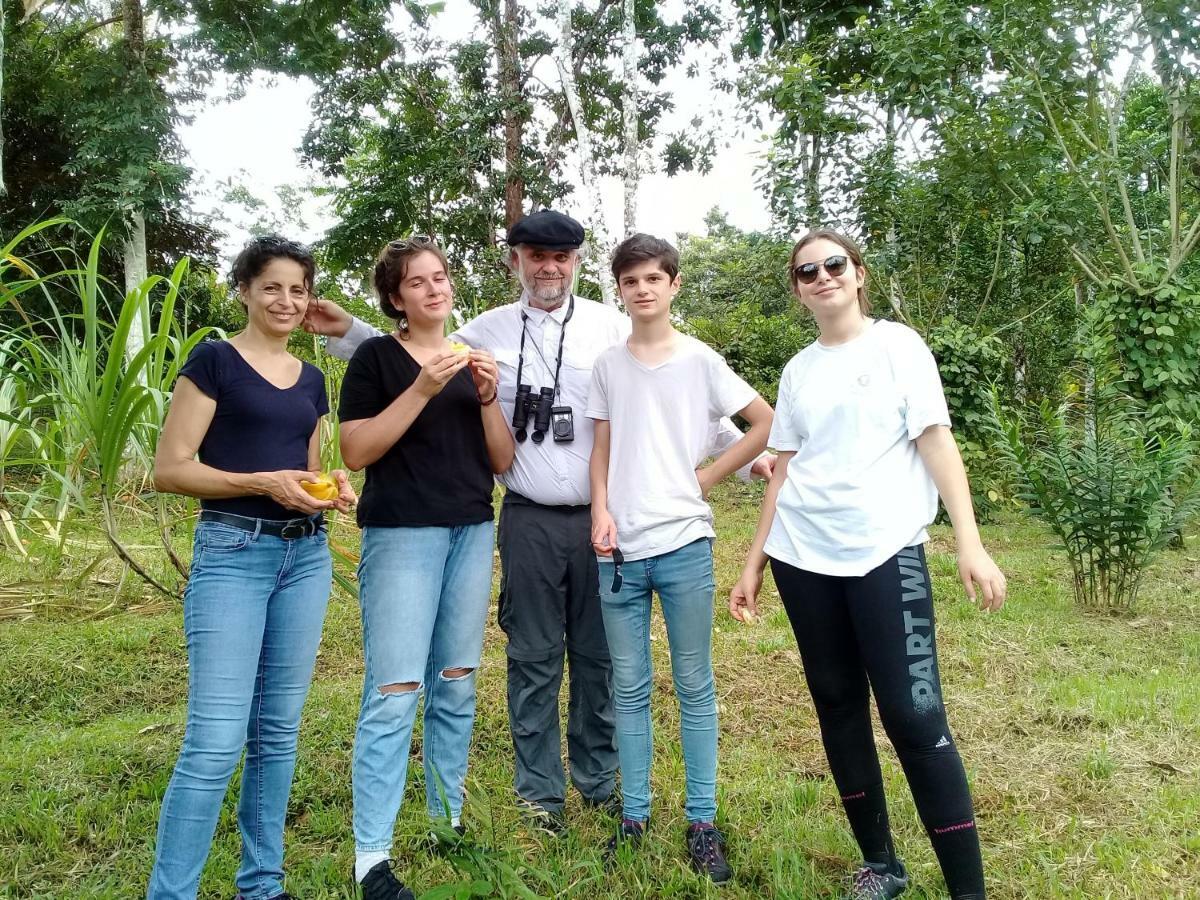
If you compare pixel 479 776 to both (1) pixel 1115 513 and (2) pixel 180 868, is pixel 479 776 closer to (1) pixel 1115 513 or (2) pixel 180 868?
(2) pixel 180 868

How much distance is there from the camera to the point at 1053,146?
318 inches

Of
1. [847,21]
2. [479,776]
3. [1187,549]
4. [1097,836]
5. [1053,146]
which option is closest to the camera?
[1097,836]

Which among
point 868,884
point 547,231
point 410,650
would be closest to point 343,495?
point 410,650

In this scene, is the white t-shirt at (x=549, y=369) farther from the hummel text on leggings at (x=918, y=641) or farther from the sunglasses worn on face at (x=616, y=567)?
the hummel text on leggings at (x=918, y=641)

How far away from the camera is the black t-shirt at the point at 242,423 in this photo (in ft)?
6.65

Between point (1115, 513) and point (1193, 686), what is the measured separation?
5.15 feet

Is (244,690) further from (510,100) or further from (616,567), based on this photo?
(510,100)

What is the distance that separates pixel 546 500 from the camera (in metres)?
2.62

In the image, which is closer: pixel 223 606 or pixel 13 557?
pixel 223 606

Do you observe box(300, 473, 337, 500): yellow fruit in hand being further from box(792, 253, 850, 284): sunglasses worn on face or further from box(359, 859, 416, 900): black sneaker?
box(792, 253, 850, 284): sunglasses worn on face

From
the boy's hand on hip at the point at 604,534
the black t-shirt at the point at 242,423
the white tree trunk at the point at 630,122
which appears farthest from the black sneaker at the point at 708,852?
the white tree trunk at the point at 630,122

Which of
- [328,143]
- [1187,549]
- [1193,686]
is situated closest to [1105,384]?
[1187,549]

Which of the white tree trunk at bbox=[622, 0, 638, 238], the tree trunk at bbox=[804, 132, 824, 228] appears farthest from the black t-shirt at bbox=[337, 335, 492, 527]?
the white tree trunk at bbox=[622, 0, 638, 238]

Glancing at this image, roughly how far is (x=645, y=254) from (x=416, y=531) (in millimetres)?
990
